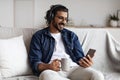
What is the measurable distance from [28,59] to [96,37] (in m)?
0.72

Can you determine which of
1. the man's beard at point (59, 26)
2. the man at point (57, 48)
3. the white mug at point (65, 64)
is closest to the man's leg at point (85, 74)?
the man at point (57, 48)

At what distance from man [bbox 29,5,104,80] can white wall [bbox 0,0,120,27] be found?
7.23ft

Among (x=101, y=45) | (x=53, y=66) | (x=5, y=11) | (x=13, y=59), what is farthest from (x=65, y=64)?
(x=5, y=11)

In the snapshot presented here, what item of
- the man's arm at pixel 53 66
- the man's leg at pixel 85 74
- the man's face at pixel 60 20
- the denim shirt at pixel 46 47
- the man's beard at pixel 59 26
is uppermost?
the man's face at pixel 60 20

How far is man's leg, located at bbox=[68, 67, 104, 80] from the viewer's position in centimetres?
181

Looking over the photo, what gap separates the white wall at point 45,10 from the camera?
4297 millimetres

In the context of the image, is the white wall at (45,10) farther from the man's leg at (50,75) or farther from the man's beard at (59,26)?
the man's leg at (50,75)

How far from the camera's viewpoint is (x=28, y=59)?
7.09ft

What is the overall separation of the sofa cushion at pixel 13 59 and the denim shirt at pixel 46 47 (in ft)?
0.22

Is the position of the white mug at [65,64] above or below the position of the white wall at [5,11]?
below

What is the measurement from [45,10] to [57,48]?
240cm

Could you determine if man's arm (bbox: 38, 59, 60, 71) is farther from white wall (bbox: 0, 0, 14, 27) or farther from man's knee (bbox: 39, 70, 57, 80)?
white wall (bbox: 0, 0, 14, 27)

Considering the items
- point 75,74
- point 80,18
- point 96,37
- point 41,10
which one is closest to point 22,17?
point 41,10

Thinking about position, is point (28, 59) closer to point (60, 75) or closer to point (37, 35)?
point (37, 35)
